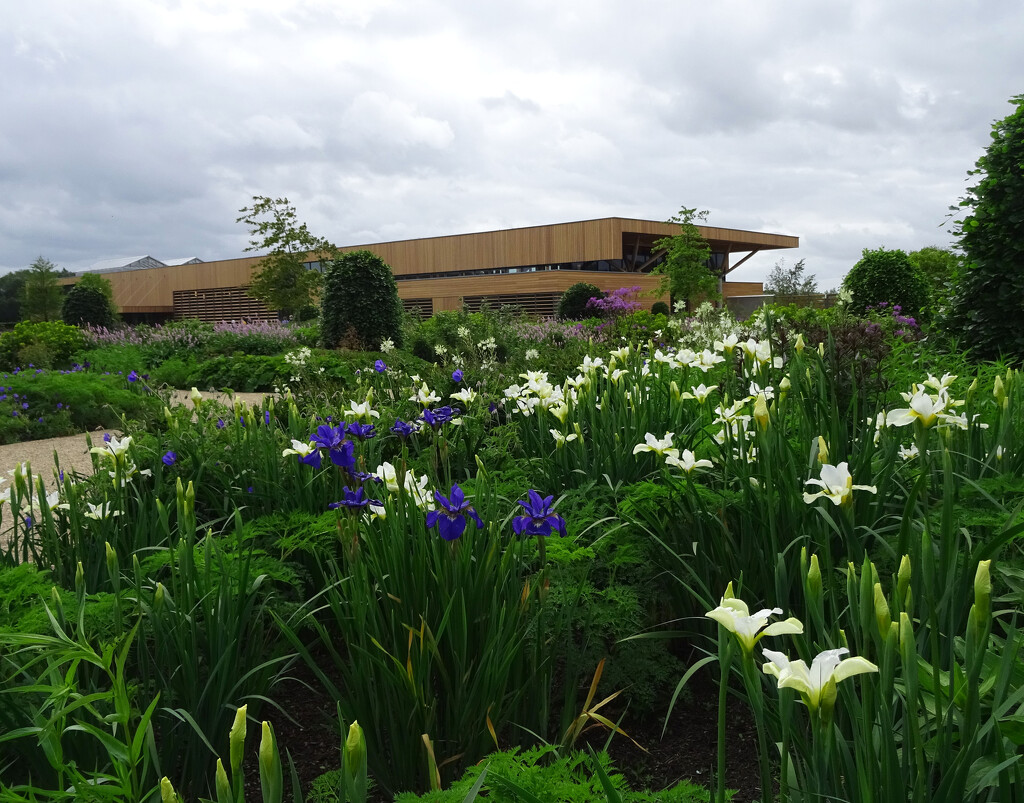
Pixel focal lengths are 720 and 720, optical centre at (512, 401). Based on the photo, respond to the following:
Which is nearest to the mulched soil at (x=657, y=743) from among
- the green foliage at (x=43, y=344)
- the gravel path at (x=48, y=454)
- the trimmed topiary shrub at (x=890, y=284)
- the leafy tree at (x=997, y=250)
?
the gravel path at (x=48, y=454)

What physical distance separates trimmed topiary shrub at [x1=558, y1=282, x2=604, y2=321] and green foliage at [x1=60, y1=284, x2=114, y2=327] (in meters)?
16.0

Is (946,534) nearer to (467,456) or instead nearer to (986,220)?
(467,456)

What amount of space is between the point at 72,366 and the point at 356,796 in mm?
16026

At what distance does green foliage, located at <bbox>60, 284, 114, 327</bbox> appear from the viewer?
947 inches

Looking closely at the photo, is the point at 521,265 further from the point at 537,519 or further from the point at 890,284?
the point at 537,519

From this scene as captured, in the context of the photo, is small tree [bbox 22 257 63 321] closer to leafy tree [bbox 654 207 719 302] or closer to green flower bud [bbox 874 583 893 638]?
leafy tree [bbox 654 207 719 302]

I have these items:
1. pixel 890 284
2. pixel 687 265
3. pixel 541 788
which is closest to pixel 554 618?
pixel 541 788

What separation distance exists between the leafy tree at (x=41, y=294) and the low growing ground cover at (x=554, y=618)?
44211mm

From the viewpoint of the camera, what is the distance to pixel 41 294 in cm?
4006

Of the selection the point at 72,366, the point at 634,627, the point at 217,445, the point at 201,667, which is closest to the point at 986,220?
the point at 634,627

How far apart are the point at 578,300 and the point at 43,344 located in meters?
17.2

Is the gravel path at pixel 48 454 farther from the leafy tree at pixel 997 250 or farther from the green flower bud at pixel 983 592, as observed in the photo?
the leafy tree at pixel 997 250

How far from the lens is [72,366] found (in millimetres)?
14500

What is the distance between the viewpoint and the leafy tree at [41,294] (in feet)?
131
